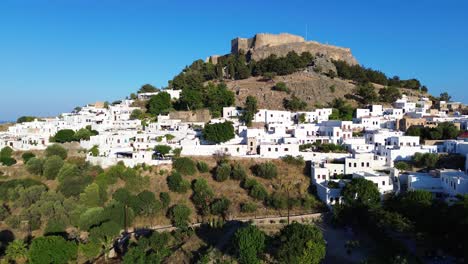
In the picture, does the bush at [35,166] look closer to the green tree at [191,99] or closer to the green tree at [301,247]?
the green tree at [191,99]

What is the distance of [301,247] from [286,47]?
4123 centimetres

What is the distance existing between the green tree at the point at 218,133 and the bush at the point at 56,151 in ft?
32.7

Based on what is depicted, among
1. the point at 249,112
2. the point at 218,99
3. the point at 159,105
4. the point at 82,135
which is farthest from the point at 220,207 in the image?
the point at 159,105

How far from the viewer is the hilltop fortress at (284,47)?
52.6m

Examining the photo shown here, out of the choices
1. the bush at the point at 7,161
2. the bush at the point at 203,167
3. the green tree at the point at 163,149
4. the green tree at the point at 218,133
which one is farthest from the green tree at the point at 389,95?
the bush at the point at 7,161

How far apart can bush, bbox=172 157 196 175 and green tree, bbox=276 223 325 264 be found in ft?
36.0

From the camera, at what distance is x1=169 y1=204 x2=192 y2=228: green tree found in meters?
21.0

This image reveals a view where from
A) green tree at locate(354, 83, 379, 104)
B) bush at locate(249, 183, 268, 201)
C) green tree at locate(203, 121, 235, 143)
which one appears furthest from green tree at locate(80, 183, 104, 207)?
green tree at locate(354, 83, 379, 104)

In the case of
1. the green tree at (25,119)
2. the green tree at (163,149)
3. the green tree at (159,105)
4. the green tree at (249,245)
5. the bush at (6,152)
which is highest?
the green tree at (159,105)

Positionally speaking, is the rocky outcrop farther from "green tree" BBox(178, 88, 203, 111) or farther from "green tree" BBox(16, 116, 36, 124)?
"green tree" BBox(16, 116, 36, 124)

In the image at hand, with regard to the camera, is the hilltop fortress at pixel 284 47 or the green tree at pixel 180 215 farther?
the hilltop fortress at pixel 284 47

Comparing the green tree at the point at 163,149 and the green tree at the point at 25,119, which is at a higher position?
the green tree at the point at 25,119

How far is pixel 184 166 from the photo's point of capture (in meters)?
25.4

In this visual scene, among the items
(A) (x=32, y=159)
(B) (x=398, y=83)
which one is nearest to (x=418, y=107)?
(B) (x=398, y=83)
